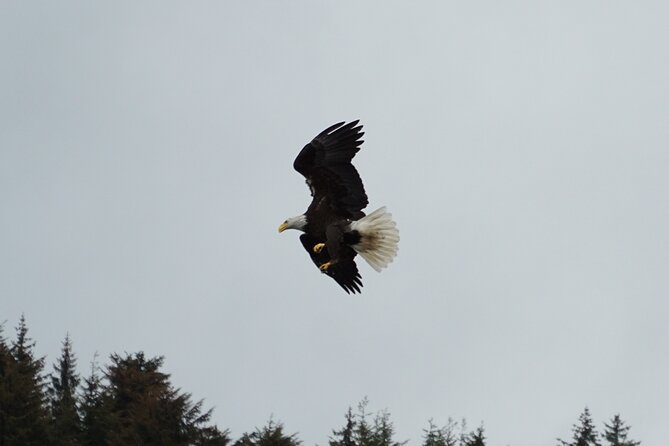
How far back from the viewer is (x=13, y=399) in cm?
3105

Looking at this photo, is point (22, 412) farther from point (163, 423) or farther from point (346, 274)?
point (346, 274)

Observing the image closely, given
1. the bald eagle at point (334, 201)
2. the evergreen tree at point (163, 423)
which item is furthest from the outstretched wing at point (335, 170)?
the evergreen tree at point (163, 423)

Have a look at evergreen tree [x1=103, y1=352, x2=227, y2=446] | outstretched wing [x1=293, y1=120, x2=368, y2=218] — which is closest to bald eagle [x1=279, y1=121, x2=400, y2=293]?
outstretched wing [x1=293, y1=120, x2=368, y2=218]

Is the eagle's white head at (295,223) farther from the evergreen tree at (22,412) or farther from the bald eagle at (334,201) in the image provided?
the evergreen tree at (22,412)

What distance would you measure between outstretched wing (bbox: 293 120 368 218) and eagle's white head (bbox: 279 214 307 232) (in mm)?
162

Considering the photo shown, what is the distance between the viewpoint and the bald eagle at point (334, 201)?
893 inches

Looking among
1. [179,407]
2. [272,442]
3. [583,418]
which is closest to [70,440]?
[179,407]

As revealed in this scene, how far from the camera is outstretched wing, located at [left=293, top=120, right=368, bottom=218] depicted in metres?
22.7

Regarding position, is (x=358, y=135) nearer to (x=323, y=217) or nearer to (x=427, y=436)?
(x=323, y=217)

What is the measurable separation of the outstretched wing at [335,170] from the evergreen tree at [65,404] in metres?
10.2

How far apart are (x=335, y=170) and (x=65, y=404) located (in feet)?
44.9

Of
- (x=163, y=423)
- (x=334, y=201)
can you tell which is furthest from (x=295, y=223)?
(x=163, y=423)

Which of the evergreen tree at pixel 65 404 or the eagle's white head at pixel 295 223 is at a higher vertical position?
the evergreen tree at pixel 65 404

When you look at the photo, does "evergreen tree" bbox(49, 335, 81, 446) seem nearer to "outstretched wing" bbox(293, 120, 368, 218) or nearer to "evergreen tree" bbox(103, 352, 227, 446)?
"evergreen tree" bbox(103, 352, 227, 446)
